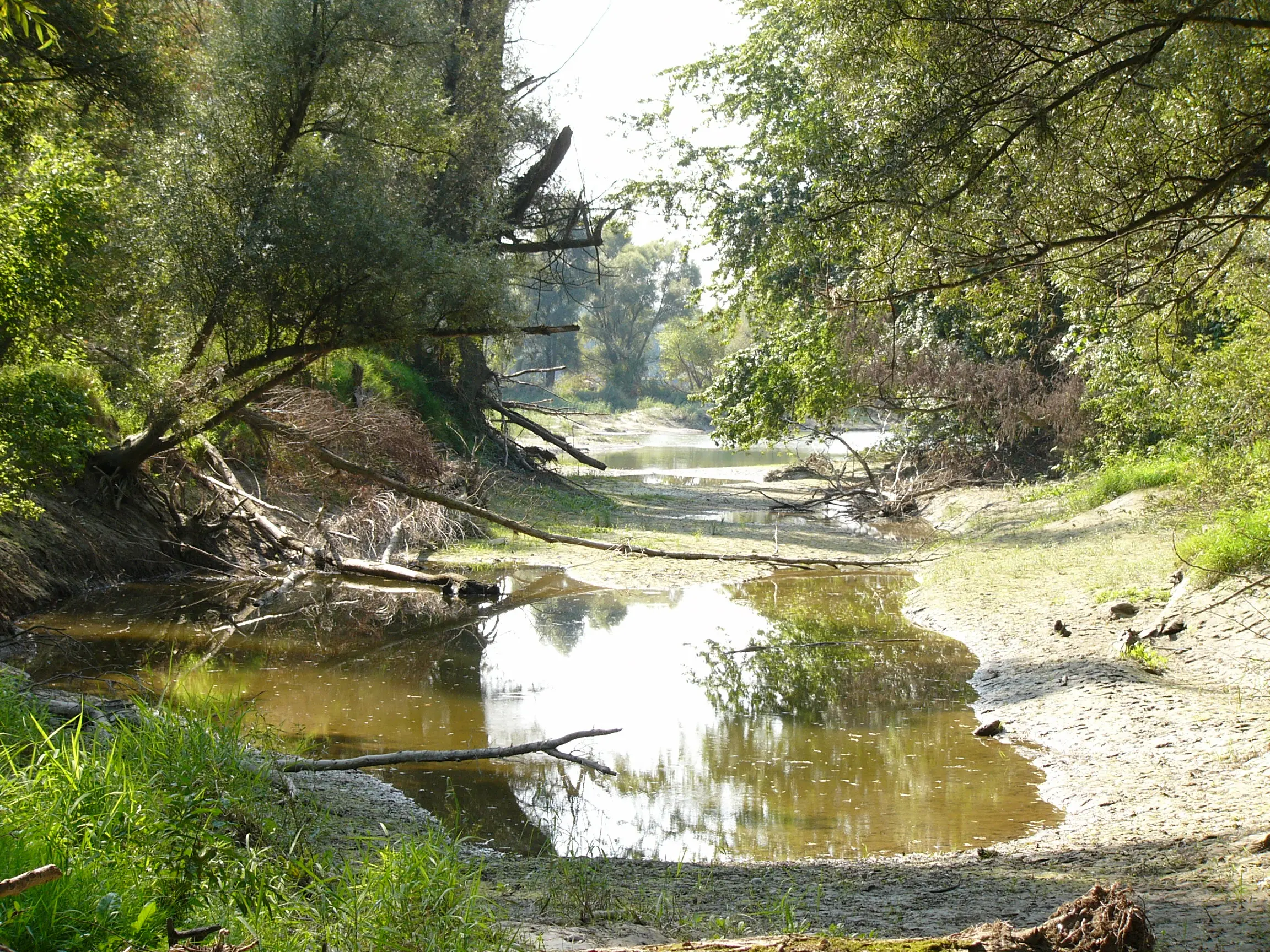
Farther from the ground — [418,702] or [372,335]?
[372,335]

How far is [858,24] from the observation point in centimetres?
702

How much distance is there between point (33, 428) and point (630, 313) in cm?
7374

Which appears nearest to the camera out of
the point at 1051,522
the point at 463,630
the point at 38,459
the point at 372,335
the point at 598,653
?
the point at 38,459

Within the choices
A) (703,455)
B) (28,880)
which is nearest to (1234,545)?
(28,880)

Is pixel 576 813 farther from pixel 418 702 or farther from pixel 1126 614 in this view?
pixel 1126 614

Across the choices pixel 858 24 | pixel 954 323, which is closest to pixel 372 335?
pixel 858 24

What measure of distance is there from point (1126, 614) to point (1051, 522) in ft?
24.8

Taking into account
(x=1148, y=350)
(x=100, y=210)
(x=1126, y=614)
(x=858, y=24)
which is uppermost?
(x=858, y=24)

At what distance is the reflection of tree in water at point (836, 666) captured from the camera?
8859 millimetres

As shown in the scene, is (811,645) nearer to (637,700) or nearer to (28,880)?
(637,700)

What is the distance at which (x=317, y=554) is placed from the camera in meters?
15.0

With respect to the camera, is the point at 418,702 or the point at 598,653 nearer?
the point at 418,702

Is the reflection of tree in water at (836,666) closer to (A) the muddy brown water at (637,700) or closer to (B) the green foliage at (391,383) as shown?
(A) the muddy brown water at (637,700)

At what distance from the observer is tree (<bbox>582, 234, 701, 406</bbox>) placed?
259 ft
